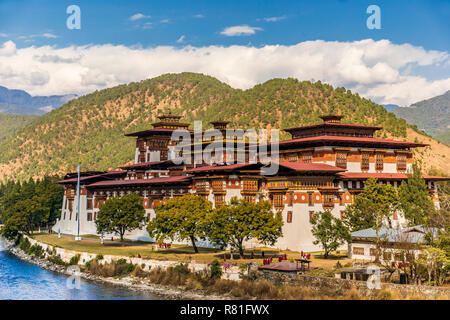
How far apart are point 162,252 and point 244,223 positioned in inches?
Answer: 633

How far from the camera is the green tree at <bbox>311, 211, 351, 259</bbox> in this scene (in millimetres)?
71556

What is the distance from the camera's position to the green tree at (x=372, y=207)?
7369 centimetres

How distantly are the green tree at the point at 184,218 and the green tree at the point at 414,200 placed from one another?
26.2m

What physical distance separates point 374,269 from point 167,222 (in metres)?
29.8

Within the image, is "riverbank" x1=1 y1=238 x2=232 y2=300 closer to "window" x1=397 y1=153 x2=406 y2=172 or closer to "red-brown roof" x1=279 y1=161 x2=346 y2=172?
"red-brown roof" x1=279 y1=161 x2=346 y2=172

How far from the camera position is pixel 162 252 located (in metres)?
82.1

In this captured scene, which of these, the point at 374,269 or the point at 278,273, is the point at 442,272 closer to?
the point at 374,269

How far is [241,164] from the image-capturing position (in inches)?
3403

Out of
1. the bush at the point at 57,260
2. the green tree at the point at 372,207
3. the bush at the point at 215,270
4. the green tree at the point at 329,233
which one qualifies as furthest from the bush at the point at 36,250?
the green tree at the point at 372,207

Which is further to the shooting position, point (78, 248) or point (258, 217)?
point (78, 248)

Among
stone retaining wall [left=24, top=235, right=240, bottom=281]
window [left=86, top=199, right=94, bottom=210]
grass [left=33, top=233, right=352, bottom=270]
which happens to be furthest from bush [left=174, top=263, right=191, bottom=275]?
window [left=86, top=199, right=94, bottom=210]

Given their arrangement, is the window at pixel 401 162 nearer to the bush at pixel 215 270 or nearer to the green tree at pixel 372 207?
the green tree at pixel 372 207
